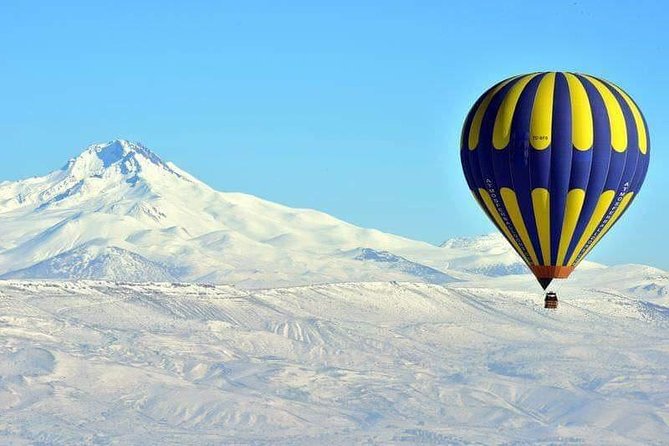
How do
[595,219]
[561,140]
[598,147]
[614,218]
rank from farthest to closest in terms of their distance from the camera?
[614,218], [595,219], [598,147], [561,140]

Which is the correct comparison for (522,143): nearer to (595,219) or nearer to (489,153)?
(489,153)

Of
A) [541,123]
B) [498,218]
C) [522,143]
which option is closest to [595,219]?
[498,218]

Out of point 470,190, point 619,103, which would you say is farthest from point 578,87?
point 470,190

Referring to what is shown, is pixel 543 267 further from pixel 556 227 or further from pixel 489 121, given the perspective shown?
pixel 489 121

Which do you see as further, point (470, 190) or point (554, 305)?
point (470, 190)

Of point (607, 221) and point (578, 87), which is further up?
point (578, 87)

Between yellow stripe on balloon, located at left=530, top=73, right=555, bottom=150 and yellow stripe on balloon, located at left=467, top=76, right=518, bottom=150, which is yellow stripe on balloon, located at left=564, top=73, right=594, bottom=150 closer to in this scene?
yellow stripe on balloon, located at left=530, top=73, right=555, bottom=150

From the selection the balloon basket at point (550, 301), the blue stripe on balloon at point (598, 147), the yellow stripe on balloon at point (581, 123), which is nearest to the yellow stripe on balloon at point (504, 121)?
the yellow stripe on balloon at point (581, 123)
